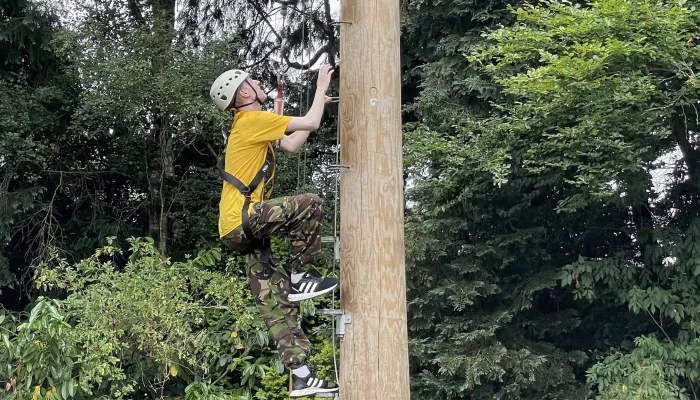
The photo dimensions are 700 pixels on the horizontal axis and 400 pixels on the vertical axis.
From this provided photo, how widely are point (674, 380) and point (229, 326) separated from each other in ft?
14.4

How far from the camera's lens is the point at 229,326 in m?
8.12

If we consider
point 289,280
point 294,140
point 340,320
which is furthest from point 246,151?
point 340,320

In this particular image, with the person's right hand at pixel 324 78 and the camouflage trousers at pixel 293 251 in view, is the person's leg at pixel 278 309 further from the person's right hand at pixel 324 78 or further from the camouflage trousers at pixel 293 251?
the person's right hand at pixel 324 78

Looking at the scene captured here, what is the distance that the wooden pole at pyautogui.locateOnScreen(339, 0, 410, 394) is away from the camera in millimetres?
3381

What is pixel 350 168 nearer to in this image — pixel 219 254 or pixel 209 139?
pixel 219 254

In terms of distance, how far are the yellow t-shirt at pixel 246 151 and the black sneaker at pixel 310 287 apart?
438 mm

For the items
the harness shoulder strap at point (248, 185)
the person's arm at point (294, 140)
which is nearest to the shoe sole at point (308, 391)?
the harness shoulder strap at point (248, 185)

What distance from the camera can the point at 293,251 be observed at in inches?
156

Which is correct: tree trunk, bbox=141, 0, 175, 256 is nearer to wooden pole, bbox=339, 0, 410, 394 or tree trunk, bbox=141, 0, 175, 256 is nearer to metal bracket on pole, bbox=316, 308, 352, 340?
wooden pole, bbox=339, 0, 410, 394

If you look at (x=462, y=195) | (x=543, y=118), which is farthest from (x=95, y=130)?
(x=543, y=118)

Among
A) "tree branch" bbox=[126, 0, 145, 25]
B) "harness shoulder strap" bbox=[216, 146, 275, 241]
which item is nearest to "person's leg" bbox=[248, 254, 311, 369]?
"harness shoulder strap" bbox=[216, 146, 275, 241]

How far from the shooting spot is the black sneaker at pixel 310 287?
12.3ft

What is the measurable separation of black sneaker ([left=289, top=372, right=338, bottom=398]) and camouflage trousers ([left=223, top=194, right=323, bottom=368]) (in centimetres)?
11

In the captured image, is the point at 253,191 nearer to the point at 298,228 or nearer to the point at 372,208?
the point at 298,228
